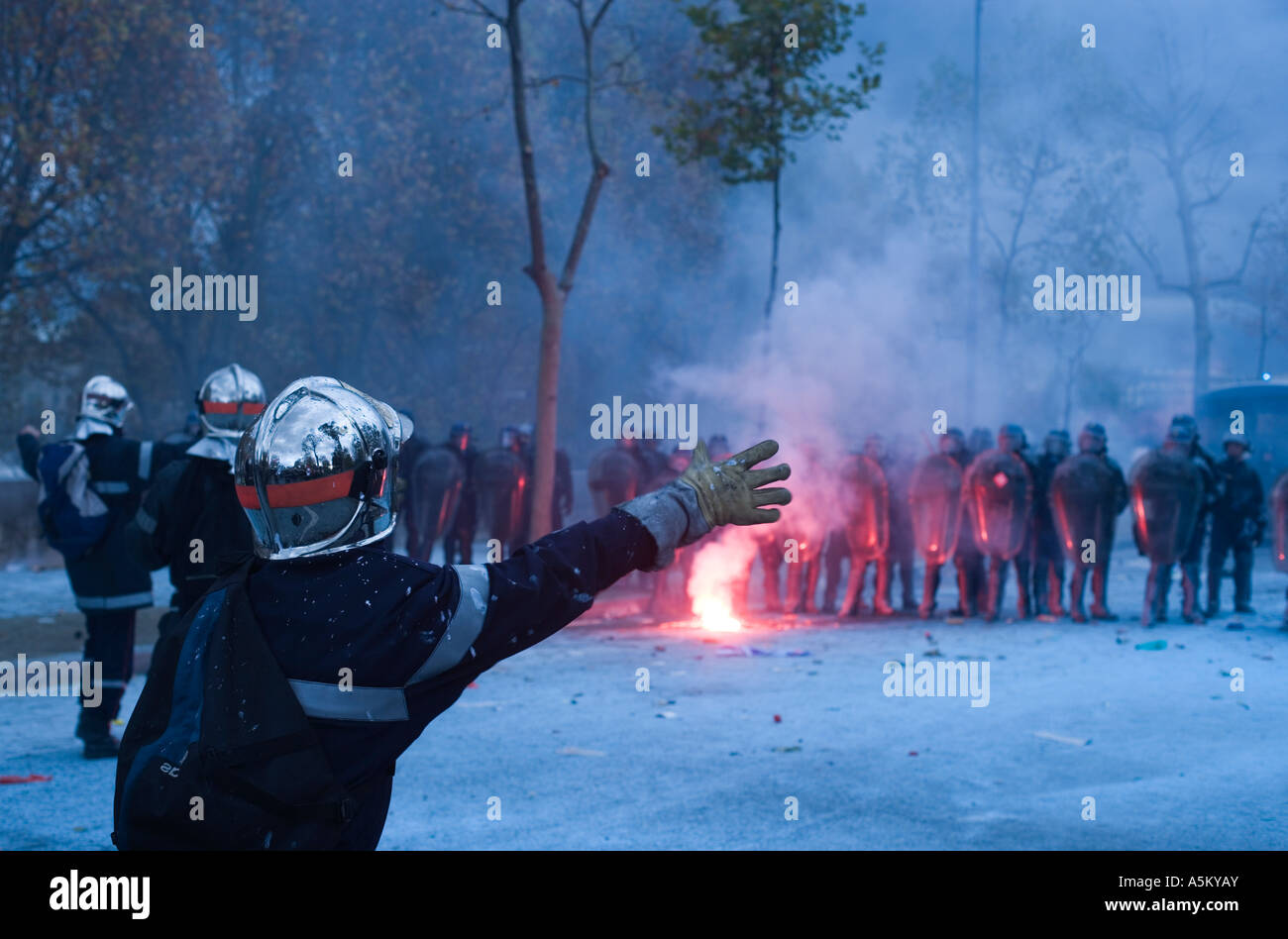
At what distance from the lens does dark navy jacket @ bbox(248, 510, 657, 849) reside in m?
2.11

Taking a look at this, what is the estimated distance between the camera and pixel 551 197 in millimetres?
22953

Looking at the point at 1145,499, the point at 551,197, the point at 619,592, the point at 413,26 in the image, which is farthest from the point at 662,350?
the point at 1145,499

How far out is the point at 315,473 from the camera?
7.41 ft

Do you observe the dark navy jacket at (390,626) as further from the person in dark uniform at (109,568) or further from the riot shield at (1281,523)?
the riot shield at (1281,523)

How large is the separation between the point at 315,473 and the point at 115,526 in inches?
175

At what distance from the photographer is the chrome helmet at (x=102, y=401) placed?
6.12m

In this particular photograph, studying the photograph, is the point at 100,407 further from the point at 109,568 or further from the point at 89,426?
the point at 109,568

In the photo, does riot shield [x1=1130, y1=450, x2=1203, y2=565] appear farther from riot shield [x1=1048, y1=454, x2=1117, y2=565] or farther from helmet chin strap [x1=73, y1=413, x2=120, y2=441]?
helmet chin strap [x1=73, y1=413, x2=120, y2=441]

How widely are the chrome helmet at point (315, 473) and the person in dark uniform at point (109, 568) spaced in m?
4.04
